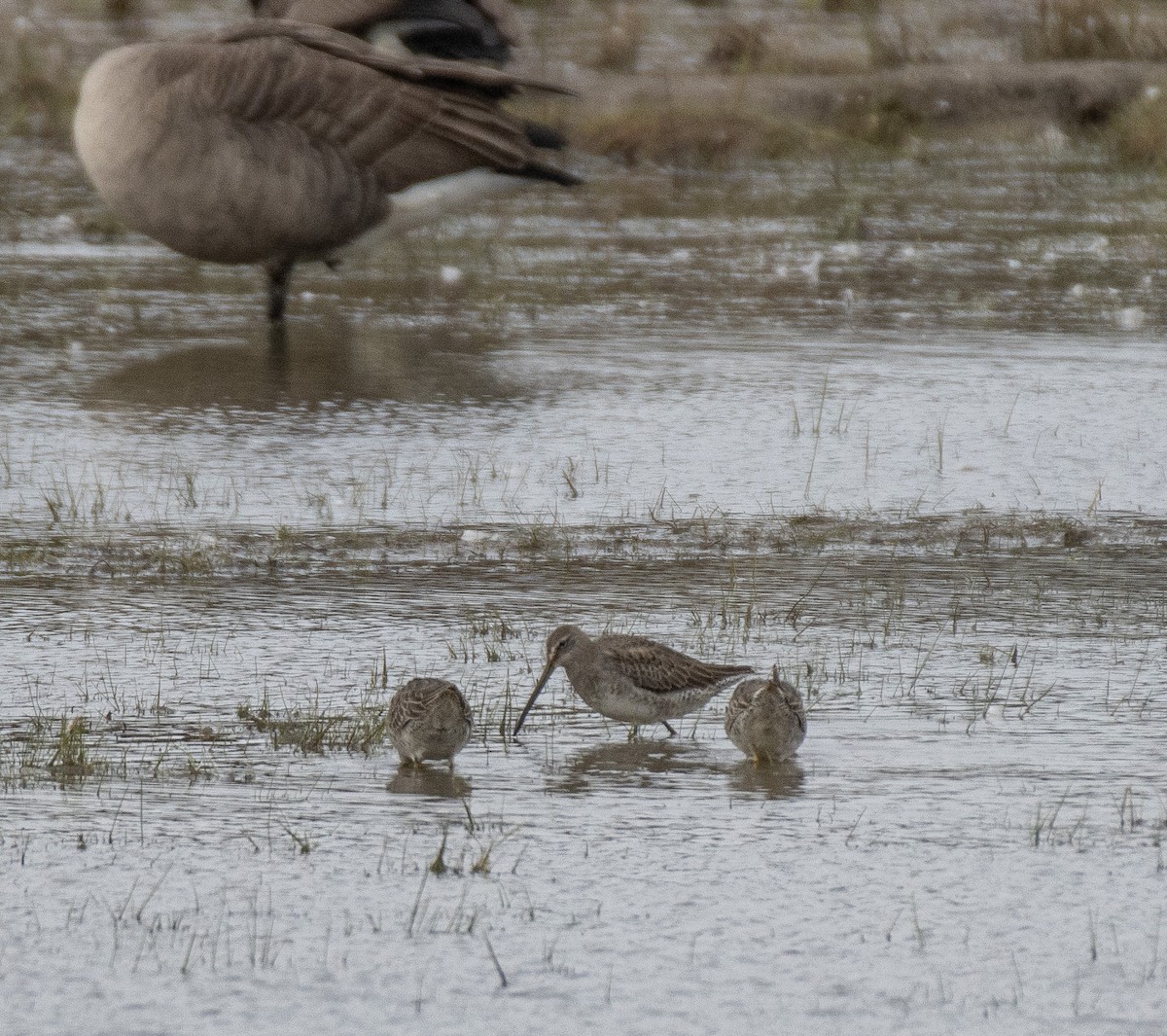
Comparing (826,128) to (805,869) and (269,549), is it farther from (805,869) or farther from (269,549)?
(805,869)

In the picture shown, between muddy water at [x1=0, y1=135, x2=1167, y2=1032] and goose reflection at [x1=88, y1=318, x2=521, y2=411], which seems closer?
muddy water at [x1=0, y1=135, x2=1167, y2=1032]

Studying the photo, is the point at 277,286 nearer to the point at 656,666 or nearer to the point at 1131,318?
the point at 1131,318

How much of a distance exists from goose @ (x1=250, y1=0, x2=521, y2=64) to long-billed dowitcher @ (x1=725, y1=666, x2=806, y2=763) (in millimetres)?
7943

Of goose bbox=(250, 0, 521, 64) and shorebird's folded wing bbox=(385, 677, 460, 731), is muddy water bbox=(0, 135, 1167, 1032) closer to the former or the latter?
shorebird's folded wing bbox=(385, 677, 460, 731)

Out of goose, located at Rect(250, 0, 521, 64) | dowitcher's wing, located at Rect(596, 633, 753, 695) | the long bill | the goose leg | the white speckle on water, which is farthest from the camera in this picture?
goose, located at Rect(250, 0, 521, 64)

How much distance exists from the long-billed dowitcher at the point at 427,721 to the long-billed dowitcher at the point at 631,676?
36 centimetres

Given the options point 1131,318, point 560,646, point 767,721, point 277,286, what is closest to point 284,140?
point 277,286

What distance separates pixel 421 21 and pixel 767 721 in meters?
8.25

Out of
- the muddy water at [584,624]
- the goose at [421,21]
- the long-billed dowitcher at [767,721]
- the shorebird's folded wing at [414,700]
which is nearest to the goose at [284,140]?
the goose at [421,21]

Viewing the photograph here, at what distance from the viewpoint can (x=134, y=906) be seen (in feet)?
14.6

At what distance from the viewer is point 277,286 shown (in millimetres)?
12203

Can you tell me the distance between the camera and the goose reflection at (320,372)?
10.3m

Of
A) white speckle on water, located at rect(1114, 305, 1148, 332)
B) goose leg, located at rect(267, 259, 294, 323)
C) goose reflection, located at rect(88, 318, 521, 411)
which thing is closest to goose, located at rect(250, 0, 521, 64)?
goose leg, located at rect(267, 259, 294, 323)

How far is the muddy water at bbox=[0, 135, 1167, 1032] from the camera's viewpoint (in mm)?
4254
